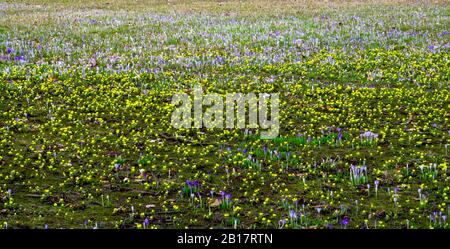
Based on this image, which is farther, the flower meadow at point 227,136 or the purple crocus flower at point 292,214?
the flower meadow at point 227,136

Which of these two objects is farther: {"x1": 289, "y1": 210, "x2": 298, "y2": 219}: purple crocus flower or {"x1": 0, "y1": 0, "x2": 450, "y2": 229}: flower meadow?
{"x1": 0, "y1": 0, "x2": 450, "y2": 229}: flower meadow

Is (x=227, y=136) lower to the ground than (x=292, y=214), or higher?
higher

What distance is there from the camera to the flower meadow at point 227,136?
806cm

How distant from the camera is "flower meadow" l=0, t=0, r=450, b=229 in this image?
26.5 ft

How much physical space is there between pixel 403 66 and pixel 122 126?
9669 mm

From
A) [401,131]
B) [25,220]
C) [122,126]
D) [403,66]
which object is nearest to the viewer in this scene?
[25,220]

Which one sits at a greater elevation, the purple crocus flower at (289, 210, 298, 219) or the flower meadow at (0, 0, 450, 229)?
the flower meadow at (0, 0, 450, 229)

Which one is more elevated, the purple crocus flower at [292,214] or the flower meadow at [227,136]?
the flower meadow at [227,136]

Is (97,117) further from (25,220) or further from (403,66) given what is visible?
(403,66)

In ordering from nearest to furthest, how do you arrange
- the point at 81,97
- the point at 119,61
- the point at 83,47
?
the point at 81,97
the point at 119,61
the point at 83,47

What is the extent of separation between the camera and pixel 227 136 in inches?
446

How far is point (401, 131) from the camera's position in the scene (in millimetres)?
11023

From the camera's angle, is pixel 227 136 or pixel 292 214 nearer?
pixel 292 214

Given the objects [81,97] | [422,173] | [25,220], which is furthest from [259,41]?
[25,220]
